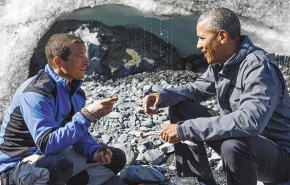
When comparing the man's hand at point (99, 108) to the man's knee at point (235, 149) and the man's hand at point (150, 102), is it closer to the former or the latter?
the man's hand at point (150, 102)

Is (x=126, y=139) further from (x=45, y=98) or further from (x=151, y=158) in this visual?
(x=45, y=98)

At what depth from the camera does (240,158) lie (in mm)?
3199

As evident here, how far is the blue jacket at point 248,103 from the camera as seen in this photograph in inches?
126

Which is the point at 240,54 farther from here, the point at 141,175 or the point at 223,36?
the point at 141,175

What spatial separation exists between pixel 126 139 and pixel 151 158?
0.64 metres

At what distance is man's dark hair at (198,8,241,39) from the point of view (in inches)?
141

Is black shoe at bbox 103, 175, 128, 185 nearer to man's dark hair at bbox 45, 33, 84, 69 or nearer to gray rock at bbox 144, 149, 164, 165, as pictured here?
gray rock at bbox 144, 149, 164, 165

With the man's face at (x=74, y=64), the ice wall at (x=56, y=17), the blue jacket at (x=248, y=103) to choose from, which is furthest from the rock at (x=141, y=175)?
the ice wall at (x=56, y=17)

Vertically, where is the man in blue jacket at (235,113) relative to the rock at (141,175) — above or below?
above

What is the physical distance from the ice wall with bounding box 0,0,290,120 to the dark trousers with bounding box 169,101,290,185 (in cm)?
332

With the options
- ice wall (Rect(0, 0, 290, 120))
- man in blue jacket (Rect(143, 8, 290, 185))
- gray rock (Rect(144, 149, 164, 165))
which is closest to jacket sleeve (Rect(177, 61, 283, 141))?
man in blue jacket (Rect(143, 8, 290, 185))

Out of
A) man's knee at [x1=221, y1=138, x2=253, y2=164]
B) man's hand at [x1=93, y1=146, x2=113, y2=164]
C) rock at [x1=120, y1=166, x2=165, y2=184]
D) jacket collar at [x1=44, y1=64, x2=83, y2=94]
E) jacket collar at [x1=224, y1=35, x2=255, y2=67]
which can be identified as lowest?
rock at [x1=120, y1=166, x2=165, y2=184]

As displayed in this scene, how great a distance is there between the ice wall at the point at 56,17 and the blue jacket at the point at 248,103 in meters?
3.20

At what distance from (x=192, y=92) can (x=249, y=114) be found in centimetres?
97
